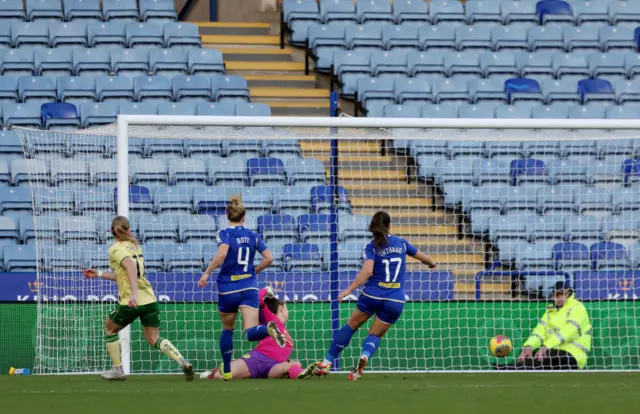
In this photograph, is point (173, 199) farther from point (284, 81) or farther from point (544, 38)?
point (544, 38)

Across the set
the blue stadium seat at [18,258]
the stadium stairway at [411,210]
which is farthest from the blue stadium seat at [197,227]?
the blue stadium seat at [18,258]

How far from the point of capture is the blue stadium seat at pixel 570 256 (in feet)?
42.6

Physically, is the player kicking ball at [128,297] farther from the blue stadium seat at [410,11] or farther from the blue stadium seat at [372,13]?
the blue stadium seat at [410,11]

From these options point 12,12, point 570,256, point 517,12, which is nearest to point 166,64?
point 12,12

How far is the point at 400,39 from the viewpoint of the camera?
1828cm

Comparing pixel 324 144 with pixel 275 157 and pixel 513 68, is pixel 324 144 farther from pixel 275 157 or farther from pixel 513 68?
pixel 513 68

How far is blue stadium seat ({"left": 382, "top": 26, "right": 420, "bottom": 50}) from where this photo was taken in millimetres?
18234

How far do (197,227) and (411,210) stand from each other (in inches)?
104

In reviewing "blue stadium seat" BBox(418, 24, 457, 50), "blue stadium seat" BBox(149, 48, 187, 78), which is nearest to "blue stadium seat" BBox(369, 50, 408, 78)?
"blue stadium seat" BBox(418, 24, 457, 50)

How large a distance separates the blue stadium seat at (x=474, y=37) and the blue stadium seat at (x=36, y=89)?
6727 mm

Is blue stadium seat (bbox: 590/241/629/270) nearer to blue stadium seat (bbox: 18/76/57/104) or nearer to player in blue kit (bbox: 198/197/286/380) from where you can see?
player in blue kit (bbox: 198/197/286/380)

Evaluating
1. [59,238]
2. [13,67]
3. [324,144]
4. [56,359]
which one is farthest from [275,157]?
[13,67]

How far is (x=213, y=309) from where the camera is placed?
11.9 meters

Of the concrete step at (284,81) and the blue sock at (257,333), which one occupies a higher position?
the concrete step at (284,81)
